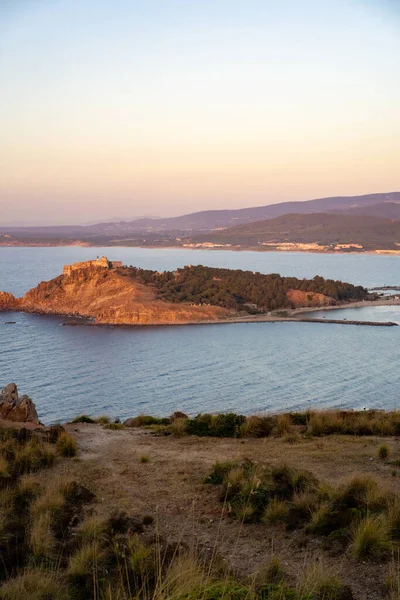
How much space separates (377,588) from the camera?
494cm

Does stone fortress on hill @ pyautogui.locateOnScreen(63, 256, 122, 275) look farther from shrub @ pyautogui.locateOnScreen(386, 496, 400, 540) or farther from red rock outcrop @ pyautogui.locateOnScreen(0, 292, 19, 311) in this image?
shrub @ pyautogui.locateOnScreen(386, 496, 400, 540)

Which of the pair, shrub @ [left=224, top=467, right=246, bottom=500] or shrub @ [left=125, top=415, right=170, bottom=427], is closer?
shrub @ [left=224, top=467, right=246, bottom=500]

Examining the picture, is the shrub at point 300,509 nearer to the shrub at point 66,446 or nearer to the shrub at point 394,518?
the shrub at point 394,518

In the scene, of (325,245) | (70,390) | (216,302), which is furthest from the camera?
(325,245)

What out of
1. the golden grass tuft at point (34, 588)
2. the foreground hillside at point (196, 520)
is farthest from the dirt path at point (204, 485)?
the golden grass tuft at point (34, 588)

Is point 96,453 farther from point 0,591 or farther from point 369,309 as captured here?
point 369,309

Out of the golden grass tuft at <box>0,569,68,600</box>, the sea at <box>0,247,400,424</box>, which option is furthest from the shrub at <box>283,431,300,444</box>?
the sea at <box>0,247,400,424</box>

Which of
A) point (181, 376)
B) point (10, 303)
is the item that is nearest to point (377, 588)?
point (181, 376)

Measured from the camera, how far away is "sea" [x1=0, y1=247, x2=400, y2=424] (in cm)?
2694

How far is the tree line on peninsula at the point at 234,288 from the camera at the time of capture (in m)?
65.9

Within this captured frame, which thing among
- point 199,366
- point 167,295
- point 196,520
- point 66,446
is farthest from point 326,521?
point 167,295

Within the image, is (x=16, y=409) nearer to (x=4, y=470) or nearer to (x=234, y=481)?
(x=4, y=470)

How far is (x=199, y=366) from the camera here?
122ft

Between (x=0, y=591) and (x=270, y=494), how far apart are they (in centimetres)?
341
